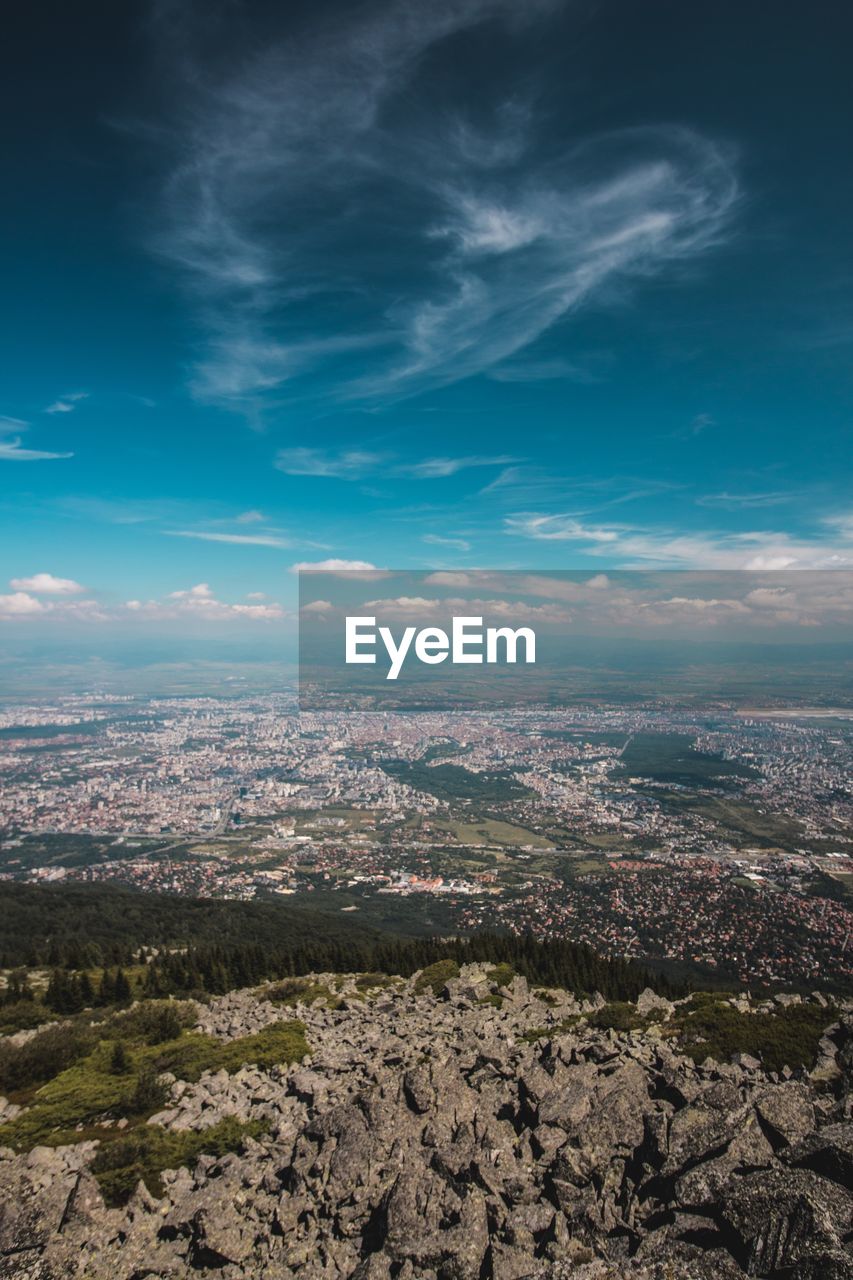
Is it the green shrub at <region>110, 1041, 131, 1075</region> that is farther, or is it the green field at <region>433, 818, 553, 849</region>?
the green field at <region>433, 818, 553, 849</region>

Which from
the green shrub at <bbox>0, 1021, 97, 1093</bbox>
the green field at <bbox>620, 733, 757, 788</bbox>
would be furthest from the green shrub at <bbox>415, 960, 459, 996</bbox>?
the green field at <bbox>620, 733, 757, 788</bbox>

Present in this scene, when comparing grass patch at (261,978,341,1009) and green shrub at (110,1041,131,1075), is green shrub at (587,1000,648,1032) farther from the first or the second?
green shrub at (110,1041,131,1075)

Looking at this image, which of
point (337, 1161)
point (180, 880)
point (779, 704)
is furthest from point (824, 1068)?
point (779, 704)

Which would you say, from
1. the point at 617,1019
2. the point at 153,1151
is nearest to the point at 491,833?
the point at 617,1019

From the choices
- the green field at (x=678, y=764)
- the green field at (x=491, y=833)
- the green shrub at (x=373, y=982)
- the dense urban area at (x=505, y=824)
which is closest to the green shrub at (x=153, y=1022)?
the green shrub at (x=373, y=982)

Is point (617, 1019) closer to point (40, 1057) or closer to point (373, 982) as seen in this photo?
point (373, 982)
